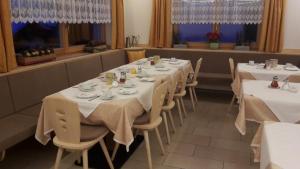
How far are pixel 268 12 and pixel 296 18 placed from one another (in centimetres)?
49

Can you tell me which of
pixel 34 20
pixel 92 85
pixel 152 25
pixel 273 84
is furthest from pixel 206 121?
pixel 34 20

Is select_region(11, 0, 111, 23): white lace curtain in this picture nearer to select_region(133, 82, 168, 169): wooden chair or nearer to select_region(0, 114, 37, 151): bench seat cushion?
select_region(0, 114, 37, 151): bench seat cushion

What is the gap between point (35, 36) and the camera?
3.60 m

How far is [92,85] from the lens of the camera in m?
2.60

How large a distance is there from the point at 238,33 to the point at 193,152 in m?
2.97

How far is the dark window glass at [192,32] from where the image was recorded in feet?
16.6

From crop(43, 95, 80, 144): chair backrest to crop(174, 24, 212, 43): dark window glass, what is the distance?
3661 mm

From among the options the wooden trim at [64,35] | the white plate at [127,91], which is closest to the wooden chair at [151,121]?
the white plate at [127,91]

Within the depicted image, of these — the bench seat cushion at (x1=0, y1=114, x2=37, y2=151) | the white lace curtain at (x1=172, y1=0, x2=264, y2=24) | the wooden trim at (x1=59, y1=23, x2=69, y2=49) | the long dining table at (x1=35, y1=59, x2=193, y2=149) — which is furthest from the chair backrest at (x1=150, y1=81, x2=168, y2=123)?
the white lace curtain at (x1=172, y1=0, x2=264, y2=24)

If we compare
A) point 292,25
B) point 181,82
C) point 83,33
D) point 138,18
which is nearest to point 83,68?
point 83,33

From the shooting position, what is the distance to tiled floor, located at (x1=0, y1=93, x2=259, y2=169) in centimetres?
248

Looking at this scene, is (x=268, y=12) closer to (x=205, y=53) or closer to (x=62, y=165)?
(x=205, y=53)

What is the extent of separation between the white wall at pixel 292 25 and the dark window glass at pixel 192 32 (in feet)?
4.34

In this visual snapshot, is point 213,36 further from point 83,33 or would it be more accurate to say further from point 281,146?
point 281,146
